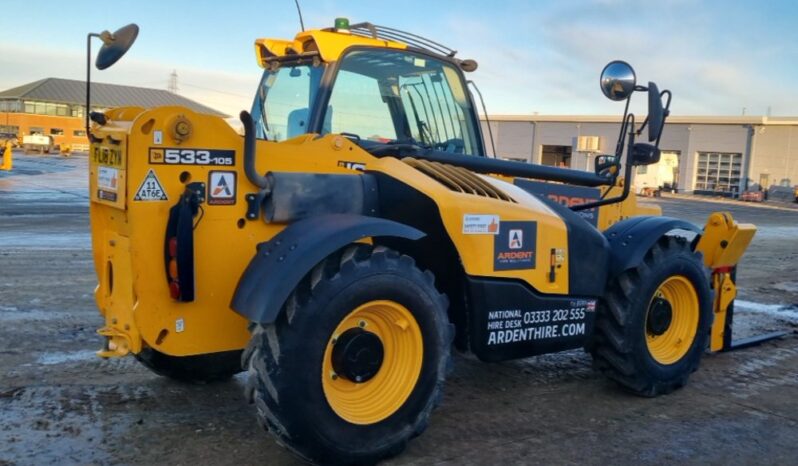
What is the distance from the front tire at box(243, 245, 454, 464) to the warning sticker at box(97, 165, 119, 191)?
100 centimetres

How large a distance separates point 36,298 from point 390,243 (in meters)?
4.96

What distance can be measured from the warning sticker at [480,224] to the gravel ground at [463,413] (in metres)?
1.16

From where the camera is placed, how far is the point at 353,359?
370 centimetres

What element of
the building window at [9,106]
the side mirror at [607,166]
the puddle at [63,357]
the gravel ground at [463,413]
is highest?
the building window at [9,106]

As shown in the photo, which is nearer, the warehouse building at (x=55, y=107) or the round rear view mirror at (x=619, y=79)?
the round rear view mirror at (x=619, y=79)

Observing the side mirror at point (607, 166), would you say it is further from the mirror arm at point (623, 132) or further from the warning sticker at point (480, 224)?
the warning sticker at point (480, 224)

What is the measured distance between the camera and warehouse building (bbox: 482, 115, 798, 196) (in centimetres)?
4719

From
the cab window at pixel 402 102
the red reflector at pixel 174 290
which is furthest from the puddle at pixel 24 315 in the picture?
the red reflector at pixel 174 290

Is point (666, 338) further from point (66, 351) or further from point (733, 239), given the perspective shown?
point (66, 351)

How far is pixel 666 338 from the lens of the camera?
5328 millimetres

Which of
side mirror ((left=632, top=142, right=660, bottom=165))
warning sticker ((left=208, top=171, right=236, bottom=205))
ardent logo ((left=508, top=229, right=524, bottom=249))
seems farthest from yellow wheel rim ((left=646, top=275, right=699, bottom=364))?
warning sticker ((left=208, top=171, right=236, bottom=205))

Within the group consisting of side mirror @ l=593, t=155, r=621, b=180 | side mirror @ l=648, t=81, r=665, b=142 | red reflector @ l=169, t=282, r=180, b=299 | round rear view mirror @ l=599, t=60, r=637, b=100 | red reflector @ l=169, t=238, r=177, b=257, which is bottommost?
red reflector @ l=169, t=282, r=180, b=299

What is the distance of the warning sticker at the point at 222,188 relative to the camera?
3.69m

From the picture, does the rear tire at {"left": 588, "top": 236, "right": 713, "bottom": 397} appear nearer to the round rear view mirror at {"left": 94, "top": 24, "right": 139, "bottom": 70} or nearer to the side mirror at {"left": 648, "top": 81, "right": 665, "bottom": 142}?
the side mirror at {"left": 648, "top": 81, "right": 665, "bottom": 142}
